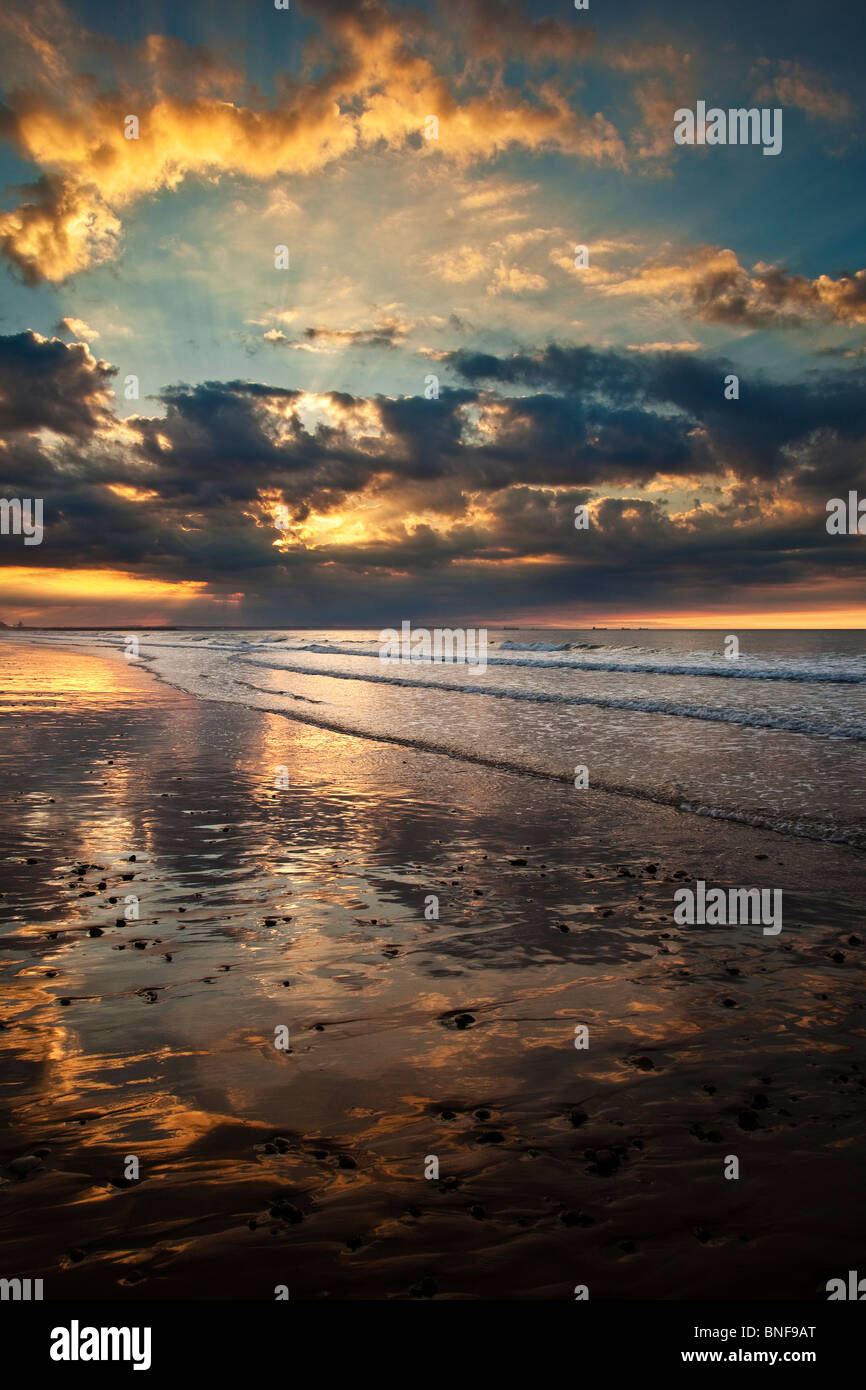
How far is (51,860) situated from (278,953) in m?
4.98

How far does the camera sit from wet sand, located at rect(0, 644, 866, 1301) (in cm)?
366

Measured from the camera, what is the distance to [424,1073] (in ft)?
17.1

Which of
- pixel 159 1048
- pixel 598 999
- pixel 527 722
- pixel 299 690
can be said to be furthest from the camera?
pixel 299 690

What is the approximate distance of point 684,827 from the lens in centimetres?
1273

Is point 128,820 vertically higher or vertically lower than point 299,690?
lower

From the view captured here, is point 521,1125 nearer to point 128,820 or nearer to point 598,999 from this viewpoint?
point 598,999

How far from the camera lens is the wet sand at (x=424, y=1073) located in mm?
3658

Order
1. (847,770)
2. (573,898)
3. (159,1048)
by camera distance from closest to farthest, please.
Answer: (159,1048)
(573,898)
(847,770)

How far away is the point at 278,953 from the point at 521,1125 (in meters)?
3.43

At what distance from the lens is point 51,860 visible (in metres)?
10.5
